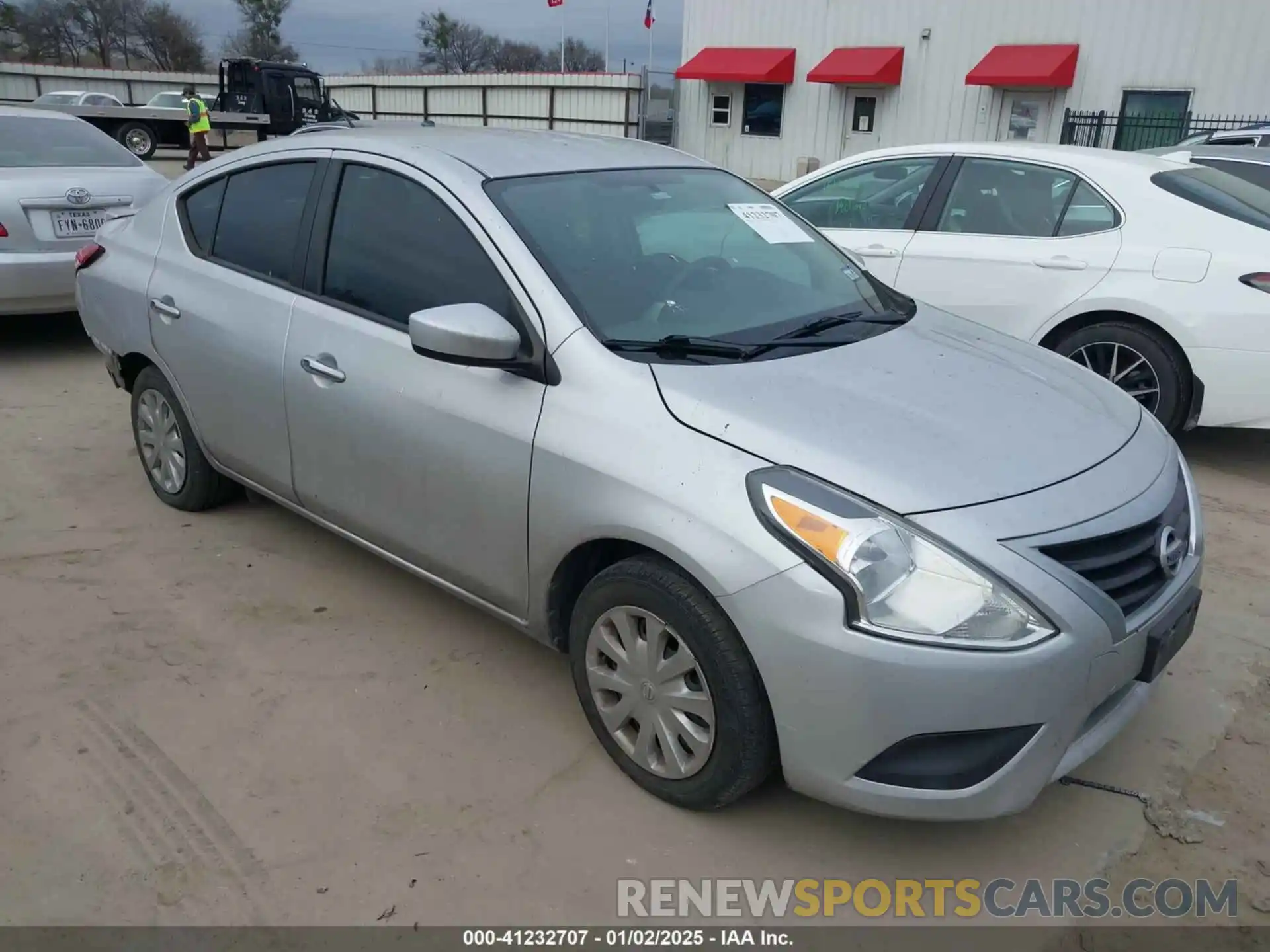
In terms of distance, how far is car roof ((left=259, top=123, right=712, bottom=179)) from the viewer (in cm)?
330

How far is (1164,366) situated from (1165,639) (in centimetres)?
312

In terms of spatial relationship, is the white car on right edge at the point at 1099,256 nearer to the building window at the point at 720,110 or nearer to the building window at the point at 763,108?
the building window at the point at 763,108

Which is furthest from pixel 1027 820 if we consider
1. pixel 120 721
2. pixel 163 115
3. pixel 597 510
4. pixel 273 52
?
pixel 273 52

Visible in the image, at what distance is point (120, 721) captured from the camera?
3.06m

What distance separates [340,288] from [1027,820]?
270cm

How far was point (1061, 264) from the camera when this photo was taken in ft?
17.4

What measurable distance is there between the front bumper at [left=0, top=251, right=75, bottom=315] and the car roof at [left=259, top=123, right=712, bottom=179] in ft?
11.0

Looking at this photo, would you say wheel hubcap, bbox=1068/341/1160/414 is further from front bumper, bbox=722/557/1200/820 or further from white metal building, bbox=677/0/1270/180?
white metal building, bbox=677/0/1270/180

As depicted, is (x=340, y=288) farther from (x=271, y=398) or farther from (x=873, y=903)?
(x=873, y=903)

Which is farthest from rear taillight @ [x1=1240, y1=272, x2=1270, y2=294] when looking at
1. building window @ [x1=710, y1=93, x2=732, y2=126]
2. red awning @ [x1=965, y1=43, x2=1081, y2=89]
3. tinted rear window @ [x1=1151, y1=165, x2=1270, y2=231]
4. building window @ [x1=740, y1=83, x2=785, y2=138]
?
building window @ [x1=710, y1=93, x2=732, y2=126]

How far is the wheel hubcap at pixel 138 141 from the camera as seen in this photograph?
24.1m

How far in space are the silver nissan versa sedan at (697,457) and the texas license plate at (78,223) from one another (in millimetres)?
3298

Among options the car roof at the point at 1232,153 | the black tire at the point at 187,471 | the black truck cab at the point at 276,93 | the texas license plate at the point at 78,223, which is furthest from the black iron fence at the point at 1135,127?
the black tire at the point at 187,471

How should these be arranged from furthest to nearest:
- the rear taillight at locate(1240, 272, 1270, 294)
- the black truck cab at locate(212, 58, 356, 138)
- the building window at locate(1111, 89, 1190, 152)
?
the black truck cab at locate(212, 58, 356, 138) → the building window at locate(1111, 89, 1190, 152) → the rear taillight at locate(1240, 272, 1270, 294)
